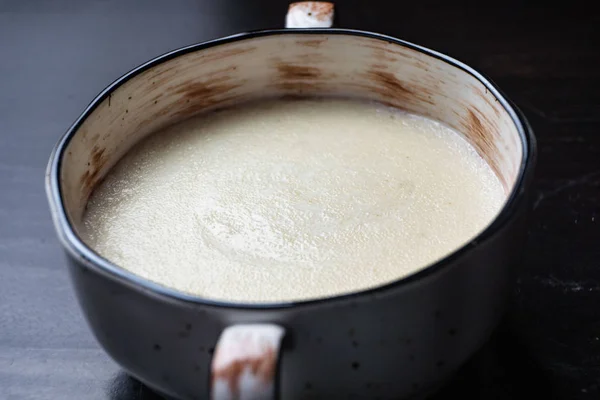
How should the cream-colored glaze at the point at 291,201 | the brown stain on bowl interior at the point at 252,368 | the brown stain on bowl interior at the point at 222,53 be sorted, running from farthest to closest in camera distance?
the brown stain on bowl interior at the point at 222,53 < the cream-colored glaze at the point at 291,201 < the brown stain on bowl interior at the point at 252,368

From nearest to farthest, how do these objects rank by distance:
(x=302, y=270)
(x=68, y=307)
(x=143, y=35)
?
(x=302, y=270) → (x=68, y=307) → (x=143, y=35)

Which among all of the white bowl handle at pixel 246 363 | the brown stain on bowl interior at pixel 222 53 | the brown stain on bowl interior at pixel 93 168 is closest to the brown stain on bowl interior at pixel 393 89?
the brown stain on bowl interior at pixel 222 53

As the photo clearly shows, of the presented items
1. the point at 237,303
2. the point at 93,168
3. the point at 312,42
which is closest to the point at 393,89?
the point at 312,42

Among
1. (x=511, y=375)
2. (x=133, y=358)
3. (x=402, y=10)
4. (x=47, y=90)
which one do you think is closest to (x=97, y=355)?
(x=133, y=358)

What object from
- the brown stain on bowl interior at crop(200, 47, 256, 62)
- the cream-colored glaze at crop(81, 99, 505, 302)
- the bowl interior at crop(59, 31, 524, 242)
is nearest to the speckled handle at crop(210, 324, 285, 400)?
the cream-colored glaze at crop(81, 99, 505, 302)

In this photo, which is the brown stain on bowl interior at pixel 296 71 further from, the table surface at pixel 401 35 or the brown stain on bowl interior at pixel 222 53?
the table surface at pixel 401 35

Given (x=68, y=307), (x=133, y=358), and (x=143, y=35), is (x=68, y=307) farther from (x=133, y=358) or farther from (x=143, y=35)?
(x=143, y=35)
